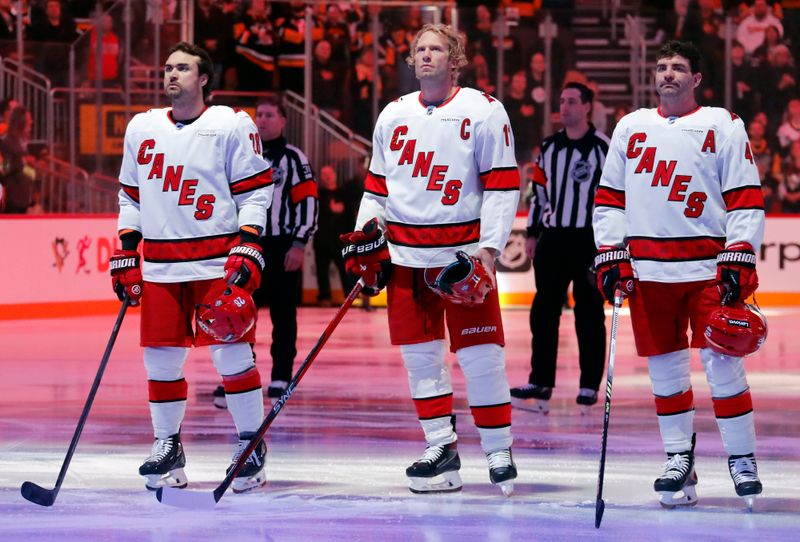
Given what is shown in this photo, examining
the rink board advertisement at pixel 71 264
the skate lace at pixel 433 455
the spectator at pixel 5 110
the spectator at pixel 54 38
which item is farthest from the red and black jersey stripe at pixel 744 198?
the spectator at pixel 54 38

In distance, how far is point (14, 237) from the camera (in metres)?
11.4

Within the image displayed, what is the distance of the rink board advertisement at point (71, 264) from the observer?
37.3 feet

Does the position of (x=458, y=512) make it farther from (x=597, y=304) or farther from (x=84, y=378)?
(x=84, y=378)

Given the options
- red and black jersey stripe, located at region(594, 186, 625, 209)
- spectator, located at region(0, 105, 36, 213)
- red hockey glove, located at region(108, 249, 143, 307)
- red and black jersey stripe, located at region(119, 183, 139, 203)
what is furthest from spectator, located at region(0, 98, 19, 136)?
red and black jersey stripe, located at region(594, 186, 625, 209)

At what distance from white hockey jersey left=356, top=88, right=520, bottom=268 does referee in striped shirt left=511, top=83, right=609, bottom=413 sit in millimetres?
1965

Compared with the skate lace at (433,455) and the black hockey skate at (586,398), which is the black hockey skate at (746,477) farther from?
the black hockey skate at (586,398)

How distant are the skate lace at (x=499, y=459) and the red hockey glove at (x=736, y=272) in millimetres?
841

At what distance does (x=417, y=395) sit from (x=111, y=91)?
28.5 ft

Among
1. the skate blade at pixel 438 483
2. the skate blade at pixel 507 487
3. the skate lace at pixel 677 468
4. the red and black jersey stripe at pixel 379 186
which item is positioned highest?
the red and black jersey stripe at pixel 379 186

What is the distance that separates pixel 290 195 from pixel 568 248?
130 cm

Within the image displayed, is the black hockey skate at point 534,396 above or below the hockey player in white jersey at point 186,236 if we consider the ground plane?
below

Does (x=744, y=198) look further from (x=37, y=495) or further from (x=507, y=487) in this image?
(x=37, y=495)

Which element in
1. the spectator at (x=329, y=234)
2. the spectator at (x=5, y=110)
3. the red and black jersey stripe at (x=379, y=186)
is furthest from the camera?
the spectator at (x=329, y=234)

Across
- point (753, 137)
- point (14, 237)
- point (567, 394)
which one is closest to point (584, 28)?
point (753, 137)
